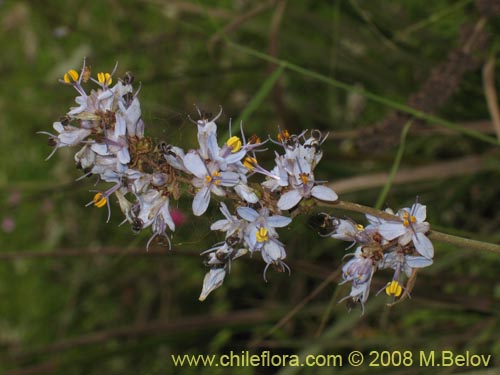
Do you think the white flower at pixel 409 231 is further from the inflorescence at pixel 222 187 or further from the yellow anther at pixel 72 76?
the yellow anther at pixel 72 76

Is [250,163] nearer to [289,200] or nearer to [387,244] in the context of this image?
[289,200]

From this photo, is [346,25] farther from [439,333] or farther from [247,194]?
[247,194]

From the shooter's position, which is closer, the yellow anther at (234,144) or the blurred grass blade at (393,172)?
the yellow anther at (234,144)

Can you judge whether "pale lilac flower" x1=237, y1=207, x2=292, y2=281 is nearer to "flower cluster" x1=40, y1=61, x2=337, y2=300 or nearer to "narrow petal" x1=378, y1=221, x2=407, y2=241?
"flower cluster" x1=40, y1=61, x2=337, y2=300

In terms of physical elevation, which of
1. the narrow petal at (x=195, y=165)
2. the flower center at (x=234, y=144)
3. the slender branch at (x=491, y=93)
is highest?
the slender branch at (x=491, y=93)

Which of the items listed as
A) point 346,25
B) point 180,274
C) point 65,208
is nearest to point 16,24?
point 65,208

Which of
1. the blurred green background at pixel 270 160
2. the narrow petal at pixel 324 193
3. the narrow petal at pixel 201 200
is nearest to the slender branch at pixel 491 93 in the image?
the blurred green background at pixel 270 160

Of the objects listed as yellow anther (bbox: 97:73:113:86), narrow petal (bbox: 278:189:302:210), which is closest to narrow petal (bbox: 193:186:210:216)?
narrow petal (bbox: 278:189:302:210)

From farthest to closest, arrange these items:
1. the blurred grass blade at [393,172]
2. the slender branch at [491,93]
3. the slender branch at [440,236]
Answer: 1. the slender branch at [491,93]
2. the blurred grass blade at [393,172]
3. the slender branch at [440,236]

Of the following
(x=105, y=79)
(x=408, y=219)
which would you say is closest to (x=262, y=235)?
(x=408, y=219)
